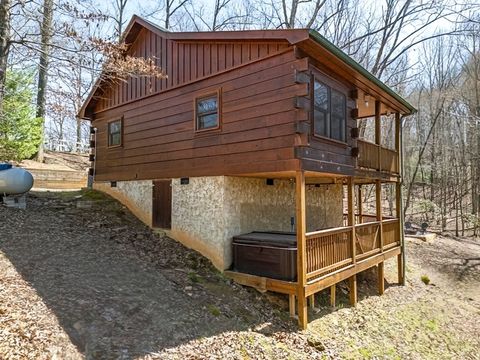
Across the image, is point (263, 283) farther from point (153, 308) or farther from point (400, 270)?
point (400, 270)

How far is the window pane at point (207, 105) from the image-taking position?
371 inches

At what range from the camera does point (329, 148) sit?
869 cm

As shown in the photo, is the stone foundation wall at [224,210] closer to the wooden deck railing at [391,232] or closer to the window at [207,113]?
the window at [207,113]

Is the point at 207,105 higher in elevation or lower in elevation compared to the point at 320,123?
higher

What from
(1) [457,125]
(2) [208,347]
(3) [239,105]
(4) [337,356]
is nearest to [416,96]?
(1) [457,125]

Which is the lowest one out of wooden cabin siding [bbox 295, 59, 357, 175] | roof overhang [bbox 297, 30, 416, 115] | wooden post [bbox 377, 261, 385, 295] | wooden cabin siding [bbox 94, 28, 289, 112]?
wooden post [bbox 377, 261, 385, 295]

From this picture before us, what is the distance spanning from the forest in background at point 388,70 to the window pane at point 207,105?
1.41m

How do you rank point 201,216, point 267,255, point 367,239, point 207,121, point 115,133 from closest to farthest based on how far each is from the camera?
point 267,255, point 201,216, point 207,121, point 367,239, point 115,133

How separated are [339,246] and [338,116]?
3217 millimetres

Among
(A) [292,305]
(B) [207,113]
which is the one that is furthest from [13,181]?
(A) [292,305]

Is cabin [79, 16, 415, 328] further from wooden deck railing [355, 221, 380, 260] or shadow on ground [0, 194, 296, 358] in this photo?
shadow on ground [0, 194, 296, 358]

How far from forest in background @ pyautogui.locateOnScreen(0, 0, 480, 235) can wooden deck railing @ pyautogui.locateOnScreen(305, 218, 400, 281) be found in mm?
5864

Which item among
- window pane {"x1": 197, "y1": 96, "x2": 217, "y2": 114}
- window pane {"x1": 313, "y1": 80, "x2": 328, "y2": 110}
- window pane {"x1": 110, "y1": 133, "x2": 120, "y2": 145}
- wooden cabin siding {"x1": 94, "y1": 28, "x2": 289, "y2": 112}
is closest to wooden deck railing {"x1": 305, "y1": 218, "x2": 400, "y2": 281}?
window pane {"x1": 313, "y1": 80, "x2": 328, "y2": 110}

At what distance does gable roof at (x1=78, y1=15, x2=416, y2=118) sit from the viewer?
7.32 meters
